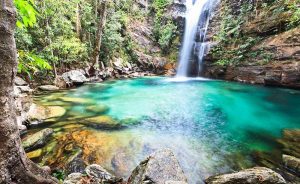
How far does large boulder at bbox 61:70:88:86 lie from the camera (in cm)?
1227

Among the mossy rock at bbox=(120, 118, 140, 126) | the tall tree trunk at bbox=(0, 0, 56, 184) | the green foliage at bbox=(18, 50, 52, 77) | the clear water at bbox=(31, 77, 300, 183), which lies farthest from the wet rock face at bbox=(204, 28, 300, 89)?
the tall tree trunk at bbox=(0, 0, 56, 184)

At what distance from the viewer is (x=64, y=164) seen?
12.6 feet

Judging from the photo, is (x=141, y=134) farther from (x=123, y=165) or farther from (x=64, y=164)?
(x=64, y=164)

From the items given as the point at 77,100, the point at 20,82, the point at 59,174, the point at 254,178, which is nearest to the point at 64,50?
the point at 20,82

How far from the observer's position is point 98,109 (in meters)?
7.91

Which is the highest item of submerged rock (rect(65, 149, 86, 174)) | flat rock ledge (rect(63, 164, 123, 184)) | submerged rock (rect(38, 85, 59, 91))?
submerged rock (rect(38, 85, 59, 91))

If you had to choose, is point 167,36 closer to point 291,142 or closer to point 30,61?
point 291,142

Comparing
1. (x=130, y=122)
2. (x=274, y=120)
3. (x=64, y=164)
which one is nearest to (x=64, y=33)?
(x=130, y=122)

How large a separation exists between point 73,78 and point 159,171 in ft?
35.5

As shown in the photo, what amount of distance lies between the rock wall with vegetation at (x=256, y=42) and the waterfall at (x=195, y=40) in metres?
0.97

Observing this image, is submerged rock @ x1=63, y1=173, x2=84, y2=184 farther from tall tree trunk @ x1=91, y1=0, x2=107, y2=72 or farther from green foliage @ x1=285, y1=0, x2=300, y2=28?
green foliage @ x1=285, y1=0, x2=300, y2=28

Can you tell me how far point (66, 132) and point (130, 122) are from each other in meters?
1.92

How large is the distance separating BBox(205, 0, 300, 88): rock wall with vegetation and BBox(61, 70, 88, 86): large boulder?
426 inches

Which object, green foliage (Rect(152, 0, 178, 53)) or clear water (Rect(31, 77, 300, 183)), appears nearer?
clear water (Rect(31, 77, 300, 183))
